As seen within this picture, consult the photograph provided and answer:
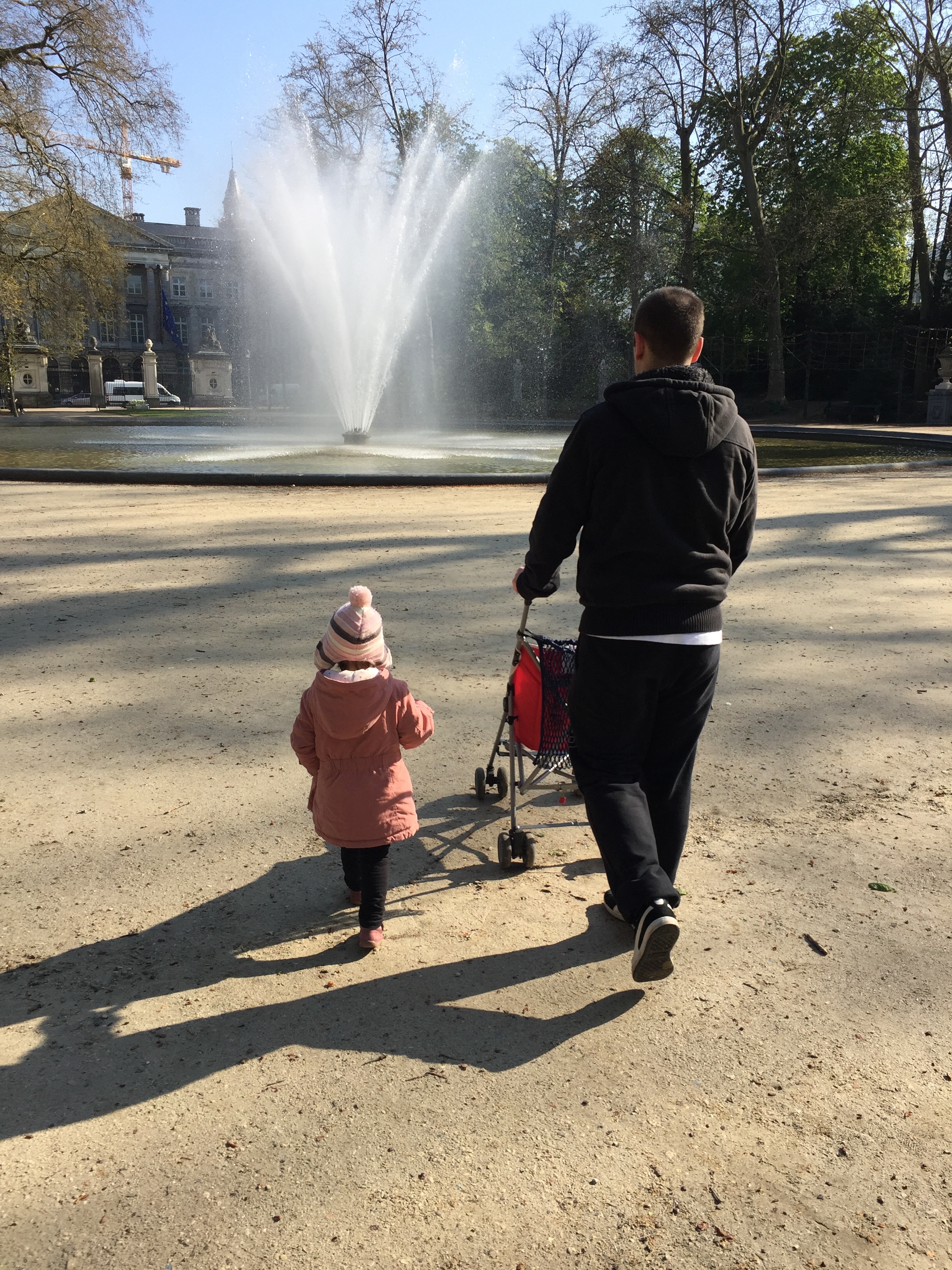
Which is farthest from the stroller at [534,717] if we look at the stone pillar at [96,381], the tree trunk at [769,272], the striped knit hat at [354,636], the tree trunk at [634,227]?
the stone pillar at [96,381]

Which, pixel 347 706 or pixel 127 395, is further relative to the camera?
pixel 127 395

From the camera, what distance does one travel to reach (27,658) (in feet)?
18.9

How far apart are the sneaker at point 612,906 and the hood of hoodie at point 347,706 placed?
0.93 m

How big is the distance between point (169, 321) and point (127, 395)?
30.8m

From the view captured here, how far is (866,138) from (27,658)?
48.1m

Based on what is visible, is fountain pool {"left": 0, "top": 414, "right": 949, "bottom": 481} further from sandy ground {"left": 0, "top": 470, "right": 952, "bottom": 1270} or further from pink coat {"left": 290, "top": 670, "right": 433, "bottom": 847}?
pink coat {"left": 290, "top": 670, "right": 433, "bottom": 847}

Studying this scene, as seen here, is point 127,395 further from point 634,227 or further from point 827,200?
point 827,200

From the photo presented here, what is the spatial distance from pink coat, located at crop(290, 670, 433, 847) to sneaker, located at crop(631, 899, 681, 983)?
2.61ft

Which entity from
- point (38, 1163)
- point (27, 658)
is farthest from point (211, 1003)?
point (27, 658)

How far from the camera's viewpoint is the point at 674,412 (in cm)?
273

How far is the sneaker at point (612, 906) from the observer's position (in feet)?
10.6

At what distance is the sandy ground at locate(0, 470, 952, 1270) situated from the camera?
208 cm

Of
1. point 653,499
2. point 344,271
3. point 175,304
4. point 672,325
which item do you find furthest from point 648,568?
point 175,304

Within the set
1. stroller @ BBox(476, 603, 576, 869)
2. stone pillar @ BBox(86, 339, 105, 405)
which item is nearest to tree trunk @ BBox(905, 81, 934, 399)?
stroller @ BBox(476, 603, 576, 869)
